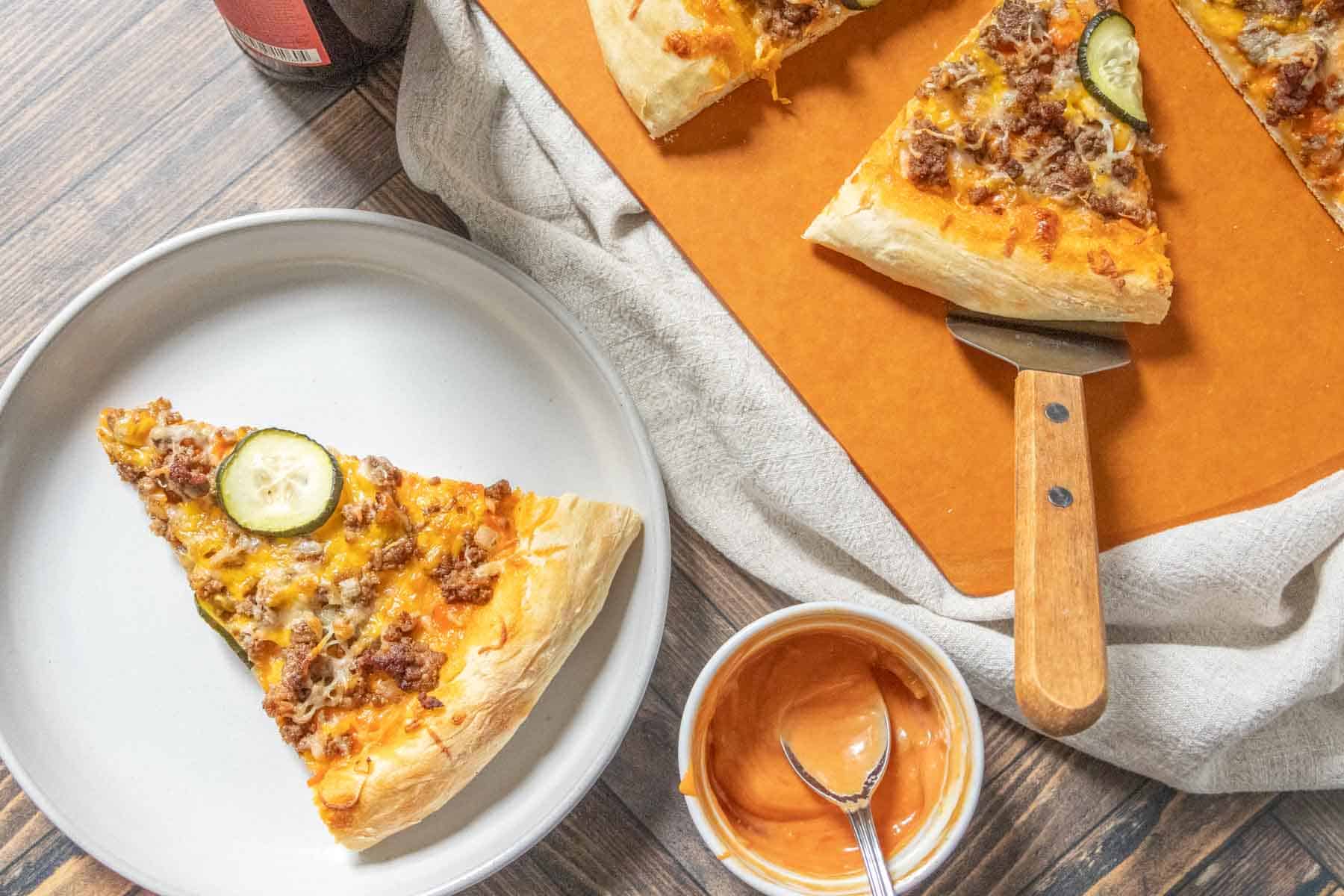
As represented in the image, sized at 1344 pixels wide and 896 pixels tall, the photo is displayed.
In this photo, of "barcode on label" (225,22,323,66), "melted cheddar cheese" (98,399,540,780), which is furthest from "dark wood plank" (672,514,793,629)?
"barcode on label" (225,22,323,66)

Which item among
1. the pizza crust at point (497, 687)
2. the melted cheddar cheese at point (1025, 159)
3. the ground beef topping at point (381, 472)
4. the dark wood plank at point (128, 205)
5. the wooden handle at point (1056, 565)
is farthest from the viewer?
the dark wood plank at point (128, 205)

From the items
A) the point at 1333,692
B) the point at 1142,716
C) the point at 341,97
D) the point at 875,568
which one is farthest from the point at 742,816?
the point at 341,97

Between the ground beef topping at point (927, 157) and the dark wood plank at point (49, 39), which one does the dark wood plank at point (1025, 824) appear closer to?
the ground beef topping at point (927, 157)

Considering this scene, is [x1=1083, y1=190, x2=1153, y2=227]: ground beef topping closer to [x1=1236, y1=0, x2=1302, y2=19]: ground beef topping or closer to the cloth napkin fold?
[x1=1236, y1=0, x2=1302, y2=19]: ground beef topping

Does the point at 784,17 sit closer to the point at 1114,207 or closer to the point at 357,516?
the point at 1114,207

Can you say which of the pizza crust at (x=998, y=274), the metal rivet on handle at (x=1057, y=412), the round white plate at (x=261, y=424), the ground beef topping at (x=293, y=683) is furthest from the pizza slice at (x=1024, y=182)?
the ground beef topping at (x=293, y=683)

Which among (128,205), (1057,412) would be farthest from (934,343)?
(128,205)
